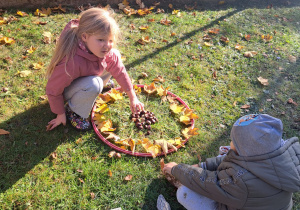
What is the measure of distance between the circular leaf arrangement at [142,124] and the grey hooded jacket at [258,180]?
35.5 inches

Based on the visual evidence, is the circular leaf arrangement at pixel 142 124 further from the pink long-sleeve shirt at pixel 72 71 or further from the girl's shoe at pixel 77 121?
the pink long-sleeve shirt at pixel 72 71

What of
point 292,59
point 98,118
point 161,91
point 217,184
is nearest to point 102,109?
point 98,118

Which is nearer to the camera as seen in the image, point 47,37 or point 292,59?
point 47,37

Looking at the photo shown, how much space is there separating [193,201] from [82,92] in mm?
1500

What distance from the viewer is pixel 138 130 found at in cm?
301

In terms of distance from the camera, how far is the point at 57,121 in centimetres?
274

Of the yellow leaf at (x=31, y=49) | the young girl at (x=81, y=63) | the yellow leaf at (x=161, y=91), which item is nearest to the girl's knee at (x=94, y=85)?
the young girl at (x=81, y=63)

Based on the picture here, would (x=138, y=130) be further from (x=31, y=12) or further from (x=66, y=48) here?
(x=31, y=12)

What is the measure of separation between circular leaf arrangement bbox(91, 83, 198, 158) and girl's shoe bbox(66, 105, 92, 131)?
3.5 inches

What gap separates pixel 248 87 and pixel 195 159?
5.68ft

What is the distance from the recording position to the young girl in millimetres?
2279

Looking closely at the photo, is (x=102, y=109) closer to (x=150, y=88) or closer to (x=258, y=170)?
(x=150, y=88)

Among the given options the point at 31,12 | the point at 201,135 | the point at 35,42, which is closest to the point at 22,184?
the point at 201,135

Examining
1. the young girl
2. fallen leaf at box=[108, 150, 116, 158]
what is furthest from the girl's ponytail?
fallen leaf at box=[108, 150, 116, 158]
